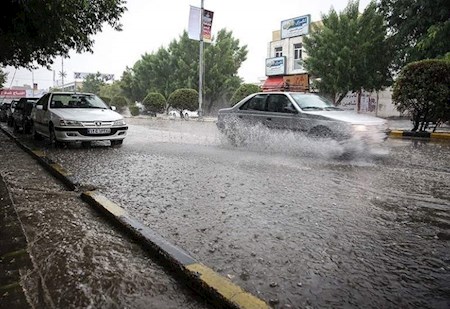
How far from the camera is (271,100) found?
950 cm

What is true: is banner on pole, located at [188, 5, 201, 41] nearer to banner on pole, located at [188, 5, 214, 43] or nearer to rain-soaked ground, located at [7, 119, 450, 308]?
banner on pole, located at [188, 5, 214, 43]

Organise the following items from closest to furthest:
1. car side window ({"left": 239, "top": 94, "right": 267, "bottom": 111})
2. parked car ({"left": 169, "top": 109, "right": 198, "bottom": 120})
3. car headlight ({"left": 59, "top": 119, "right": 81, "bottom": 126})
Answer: car headlight ({"left": 59, "top": 119, "right": 81, "bottom": 126}) → car side window ({"left": 239, "top": 94, "right": 267, "bottom": 111}) → parked car ({"left": 169, "top": 109, "right": 198, "bottom": 120})

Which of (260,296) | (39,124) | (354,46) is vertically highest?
(354,46)

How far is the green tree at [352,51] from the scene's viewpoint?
2383 cm

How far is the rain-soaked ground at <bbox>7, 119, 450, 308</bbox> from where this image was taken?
2561mm

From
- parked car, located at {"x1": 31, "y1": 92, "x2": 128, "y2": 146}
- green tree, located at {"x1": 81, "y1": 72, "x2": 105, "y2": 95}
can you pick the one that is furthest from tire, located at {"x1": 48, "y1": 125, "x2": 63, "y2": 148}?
green tree, located at {"x1": 81, "y1": 72, "x2": 105, "y2": 95}

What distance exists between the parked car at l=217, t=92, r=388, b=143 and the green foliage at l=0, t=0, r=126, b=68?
175 inches

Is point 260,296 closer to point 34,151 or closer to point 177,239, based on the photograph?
point 177,239

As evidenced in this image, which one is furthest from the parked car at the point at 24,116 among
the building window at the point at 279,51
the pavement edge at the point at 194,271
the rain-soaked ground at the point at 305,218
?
the building window at the point at 279,51

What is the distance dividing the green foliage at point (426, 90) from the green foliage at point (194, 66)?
32.0m

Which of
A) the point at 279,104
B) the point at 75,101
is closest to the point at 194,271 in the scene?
the point at 279,104

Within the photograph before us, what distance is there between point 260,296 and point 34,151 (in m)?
7.88

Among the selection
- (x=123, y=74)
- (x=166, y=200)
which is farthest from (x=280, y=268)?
(x=123, y=74)

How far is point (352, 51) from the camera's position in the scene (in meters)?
23.9
